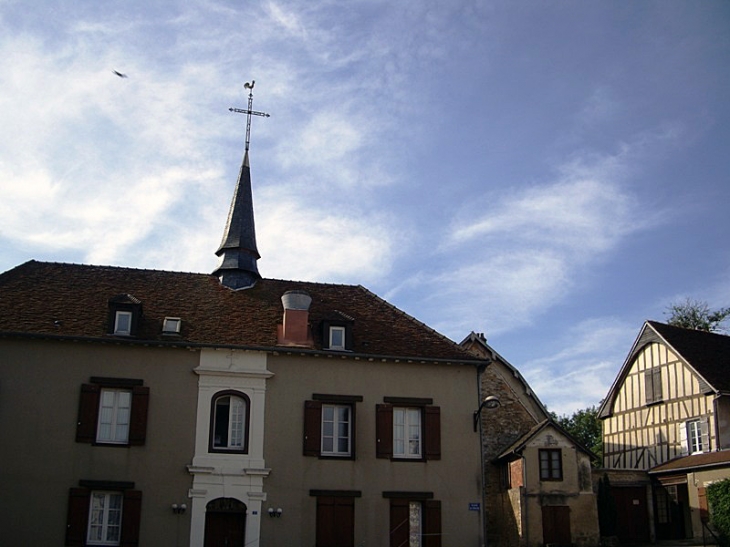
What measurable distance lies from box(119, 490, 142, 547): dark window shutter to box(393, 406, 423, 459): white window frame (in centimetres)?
691

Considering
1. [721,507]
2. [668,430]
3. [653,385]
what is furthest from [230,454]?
[653,385]

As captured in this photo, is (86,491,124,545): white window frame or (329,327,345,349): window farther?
(329,327,345,349): window

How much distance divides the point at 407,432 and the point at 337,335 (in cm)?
335

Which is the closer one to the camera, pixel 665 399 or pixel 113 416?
pixel 113 416

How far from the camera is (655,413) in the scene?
109ft

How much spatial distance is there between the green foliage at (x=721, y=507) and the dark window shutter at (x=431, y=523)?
9.15 metres

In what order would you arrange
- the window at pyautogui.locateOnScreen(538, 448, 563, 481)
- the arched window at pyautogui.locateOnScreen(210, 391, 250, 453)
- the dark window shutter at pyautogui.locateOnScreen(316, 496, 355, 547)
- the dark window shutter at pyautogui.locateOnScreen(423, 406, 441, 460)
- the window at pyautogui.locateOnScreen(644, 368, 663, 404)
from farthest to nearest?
the window at pyautogui.locateOnScreen(644, 368, 663, 404), the window at pyautogui.locateOnScreen(538, 448, 563, 481), the dark window shutter at pyautogui.locateOnScreen(423, 406, 441, 460), the arched window at pyautogui.locateOnScreen(210, 391, 250, 453), the dark window shutter at pyautogui.locateOnScreen(316, 496, 355, 547)

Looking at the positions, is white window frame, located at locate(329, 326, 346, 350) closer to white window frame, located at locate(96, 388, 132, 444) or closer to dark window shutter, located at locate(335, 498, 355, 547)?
dark window shutter, located at locate(335, 498, 355, 547)

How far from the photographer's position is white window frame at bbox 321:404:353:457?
23281mm

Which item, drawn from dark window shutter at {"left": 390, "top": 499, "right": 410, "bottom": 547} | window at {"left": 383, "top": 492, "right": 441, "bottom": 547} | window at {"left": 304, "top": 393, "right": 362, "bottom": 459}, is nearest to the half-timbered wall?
window at {"left": 383, "top": 492, "right": 441, "bottom": 547}

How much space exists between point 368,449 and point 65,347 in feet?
27.9

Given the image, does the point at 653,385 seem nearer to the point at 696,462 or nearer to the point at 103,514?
the point at 696,462

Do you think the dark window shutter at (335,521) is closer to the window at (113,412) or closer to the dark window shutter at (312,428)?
the dark window shutter at (312,428)

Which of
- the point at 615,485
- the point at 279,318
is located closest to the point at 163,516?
the point at 279,318
